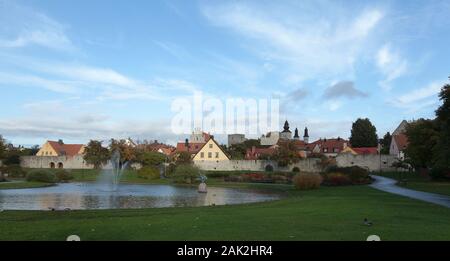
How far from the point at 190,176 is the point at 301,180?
1717cm

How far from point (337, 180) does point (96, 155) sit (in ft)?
164

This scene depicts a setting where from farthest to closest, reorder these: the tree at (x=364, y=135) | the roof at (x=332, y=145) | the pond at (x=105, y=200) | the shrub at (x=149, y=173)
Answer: the tree at (x=364, y=135)
the roof at (x=332, y=145)
the shrub at (x=149, y=173)
the pond at (x=105, y=200)

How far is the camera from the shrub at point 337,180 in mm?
52500

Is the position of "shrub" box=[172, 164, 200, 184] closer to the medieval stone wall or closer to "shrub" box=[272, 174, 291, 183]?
"shrub" box=[272, 174, 291, 183]

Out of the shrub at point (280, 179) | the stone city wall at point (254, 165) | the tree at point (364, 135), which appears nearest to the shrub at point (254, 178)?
the shrub at point (280, 179)

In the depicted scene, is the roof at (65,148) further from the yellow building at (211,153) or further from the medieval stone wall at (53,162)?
the yellow building at (211,153)

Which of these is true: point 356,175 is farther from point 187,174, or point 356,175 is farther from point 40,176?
point 40,176

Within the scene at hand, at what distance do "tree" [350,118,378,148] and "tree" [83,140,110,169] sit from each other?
6876cm

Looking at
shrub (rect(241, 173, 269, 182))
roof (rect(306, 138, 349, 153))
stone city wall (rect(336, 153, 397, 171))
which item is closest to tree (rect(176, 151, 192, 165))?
shrub (rect(241, 173, 269, 182))

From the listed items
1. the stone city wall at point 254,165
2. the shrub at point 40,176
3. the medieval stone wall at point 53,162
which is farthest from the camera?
the medieval stone wall at point 53,162

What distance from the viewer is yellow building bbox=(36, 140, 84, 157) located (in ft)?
396

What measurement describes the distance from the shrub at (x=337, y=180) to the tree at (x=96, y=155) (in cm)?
4732

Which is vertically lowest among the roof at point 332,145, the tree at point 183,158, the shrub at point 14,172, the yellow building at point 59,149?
the shrub at point 14,172
